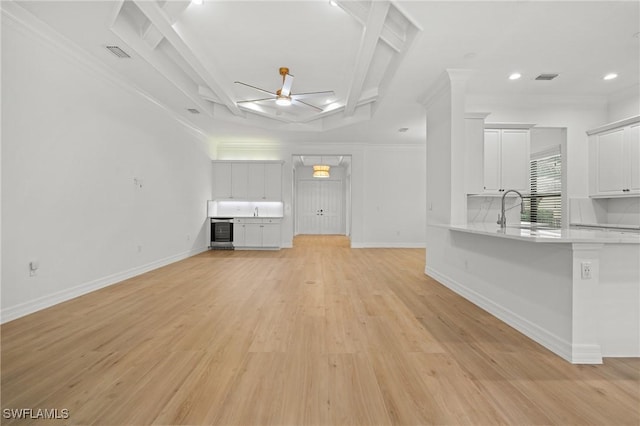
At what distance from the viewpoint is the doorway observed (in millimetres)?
12625

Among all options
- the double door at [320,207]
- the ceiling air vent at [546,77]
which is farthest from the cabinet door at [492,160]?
the double door at [320,207]

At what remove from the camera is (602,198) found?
16.1 feet

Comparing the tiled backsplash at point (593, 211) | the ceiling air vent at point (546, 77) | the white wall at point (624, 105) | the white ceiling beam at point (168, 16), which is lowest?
the tiled backsplash at point (593, 211)

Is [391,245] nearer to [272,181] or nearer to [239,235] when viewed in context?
[272,181]

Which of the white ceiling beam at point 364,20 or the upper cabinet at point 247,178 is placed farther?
the upper cabinet at point 247,178

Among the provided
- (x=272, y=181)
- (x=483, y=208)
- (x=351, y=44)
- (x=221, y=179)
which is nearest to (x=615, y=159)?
(x=483, y=208)

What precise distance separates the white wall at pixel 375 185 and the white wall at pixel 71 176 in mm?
3362

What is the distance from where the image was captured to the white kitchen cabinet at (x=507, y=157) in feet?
14.9

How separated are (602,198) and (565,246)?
401 cm

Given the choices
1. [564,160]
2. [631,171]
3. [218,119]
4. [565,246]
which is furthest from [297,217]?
[565,246]

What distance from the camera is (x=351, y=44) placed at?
3654 millimetres

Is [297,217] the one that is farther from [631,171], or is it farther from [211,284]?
[631,171]

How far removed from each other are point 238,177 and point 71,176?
15.6 ft

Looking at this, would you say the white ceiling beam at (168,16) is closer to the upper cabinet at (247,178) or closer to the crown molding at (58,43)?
the crown molding at (58,43)
